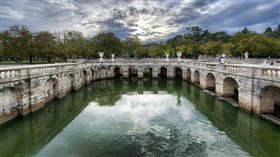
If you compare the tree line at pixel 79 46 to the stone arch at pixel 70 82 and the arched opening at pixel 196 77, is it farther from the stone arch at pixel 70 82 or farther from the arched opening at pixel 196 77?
the arched opening at pixel 196 77

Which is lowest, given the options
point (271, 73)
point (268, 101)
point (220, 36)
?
point (268, 101)

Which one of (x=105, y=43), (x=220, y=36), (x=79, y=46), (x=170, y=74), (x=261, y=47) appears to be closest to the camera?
(x=170, y=74)

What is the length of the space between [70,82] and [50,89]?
24.9 ft

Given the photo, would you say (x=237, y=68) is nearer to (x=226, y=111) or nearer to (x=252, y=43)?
(x=226, y=111)

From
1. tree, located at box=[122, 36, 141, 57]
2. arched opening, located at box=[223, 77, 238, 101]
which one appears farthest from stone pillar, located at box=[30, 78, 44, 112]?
tree, located at box=[122, 36, 141, 57]

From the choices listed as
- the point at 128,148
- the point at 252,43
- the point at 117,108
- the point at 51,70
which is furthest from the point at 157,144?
the point at 252,43

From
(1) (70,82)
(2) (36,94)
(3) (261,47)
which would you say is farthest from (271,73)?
(3) (261,47)

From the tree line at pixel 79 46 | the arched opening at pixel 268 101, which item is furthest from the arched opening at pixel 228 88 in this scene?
the tree line at pixel 79 46

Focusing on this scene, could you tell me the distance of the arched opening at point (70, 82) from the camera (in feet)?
108

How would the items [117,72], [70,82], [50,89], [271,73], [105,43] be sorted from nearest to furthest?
[271,73]
[50,89]
[70,82]
[117,72]
[105,43]

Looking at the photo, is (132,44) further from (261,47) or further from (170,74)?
(261,47)

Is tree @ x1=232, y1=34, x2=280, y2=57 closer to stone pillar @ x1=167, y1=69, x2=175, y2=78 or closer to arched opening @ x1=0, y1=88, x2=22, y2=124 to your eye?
stone pillar @ x1=167, y1=69, x2=175, y2=78

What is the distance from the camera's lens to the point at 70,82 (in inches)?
1389

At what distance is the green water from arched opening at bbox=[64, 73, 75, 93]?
6485mm
